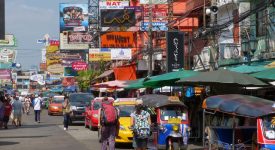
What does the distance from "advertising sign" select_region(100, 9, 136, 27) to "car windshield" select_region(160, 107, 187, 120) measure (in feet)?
58.0

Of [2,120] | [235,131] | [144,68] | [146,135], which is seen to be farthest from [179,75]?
[144,68]

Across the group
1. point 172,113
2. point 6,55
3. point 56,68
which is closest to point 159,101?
point 172,113

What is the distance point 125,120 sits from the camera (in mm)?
21094

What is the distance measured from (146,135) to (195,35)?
1629 centimetres

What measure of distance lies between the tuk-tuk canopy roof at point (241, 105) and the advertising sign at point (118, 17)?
21.2 m

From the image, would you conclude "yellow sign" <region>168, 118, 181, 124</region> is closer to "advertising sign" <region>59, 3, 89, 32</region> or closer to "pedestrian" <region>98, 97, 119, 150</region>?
"pedestrian" <region>98, 97, 119, 150</region>

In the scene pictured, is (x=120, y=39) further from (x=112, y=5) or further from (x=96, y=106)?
(x=96, y=106)

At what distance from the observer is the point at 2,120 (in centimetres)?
3108

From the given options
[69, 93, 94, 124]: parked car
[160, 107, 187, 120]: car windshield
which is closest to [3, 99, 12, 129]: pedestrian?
[69, 93, 94, 124]: parked car

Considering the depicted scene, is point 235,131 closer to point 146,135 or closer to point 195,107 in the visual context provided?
point 146,135

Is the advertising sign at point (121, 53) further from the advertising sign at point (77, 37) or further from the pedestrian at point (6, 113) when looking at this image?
the advertising sign at point (77, 37)

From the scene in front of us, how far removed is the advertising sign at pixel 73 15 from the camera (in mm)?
62763

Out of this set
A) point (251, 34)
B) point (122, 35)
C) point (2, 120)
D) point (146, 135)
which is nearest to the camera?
point (146, 135)

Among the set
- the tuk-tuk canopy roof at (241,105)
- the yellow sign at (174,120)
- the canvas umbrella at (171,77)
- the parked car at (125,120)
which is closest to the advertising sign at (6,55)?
the parked car at (125,120)
